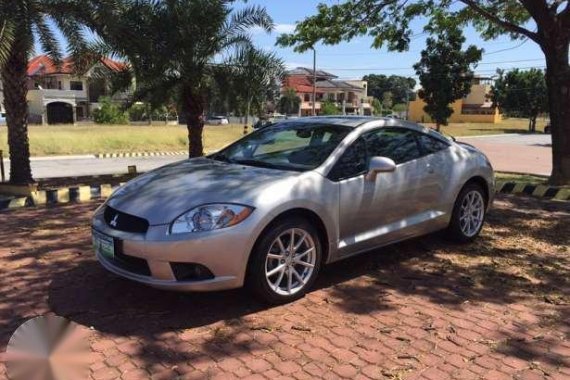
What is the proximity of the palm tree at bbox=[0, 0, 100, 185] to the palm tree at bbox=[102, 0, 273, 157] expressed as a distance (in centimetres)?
96

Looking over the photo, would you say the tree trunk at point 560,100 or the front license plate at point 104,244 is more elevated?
the tree trunk at point 560,100

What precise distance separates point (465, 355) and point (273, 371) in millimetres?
1278

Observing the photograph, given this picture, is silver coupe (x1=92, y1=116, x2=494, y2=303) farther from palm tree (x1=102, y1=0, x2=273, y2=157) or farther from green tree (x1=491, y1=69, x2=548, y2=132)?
green tree (x1=491, y1=69, x2=548, y2=132)

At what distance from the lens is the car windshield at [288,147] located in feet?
16.1

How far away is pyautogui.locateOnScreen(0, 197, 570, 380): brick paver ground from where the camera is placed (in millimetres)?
3480

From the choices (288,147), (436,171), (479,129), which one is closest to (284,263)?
(288,147)

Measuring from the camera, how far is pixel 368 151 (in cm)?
514

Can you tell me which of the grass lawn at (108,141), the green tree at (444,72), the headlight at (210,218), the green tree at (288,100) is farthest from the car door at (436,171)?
the green tree at (444,72)

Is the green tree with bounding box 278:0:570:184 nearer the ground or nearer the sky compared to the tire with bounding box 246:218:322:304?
nearer the sky

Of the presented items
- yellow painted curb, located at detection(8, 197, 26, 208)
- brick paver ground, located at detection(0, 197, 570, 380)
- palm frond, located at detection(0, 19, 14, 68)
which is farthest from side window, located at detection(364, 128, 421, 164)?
yellow painted curb, located at detection(8, 197, 26, 208)

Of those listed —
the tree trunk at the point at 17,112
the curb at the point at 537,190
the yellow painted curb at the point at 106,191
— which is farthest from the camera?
the tree trunk at the point at 17,112

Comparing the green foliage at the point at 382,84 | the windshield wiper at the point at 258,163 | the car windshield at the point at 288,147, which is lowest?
the windshield wiper at the point at 258,163

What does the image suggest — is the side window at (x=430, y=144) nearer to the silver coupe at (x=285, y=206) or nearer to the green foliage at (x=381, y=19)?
the silver coupe at (x=285, y=206)

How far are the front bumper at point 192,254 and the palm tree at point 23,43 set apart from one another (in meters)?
5.55
